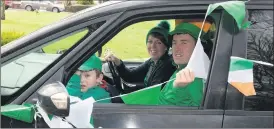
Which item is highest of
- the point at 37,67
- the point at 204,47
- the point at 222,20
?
the point at 222,20

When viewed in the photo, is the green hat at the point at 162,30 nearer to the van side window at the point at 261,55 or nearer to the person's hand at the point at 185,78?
the person's hand at the point at 185,78

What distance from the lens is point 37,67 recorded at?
2773 mm

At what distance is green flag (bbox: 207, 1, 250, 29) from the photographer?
229 cm

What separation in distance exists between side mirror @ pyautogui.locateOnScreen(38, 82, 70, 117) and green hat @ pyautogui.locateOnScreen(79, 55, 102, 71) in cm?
46

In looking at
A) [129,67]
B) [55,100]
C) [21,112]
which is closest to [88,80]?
[21,112]

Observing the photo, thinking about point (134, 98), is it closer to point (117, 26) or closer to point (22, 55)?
point (117, 26)

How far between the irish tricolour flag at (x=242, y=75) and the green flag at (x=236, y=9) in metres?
0.19

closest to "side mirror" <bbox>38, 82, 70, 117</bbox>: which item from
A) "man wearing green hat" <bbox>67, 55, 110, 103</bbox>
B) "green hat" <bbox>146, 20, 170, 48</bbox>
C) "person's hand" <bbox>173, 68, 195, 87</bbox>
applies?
"man wearing green hat" <bbox>67, 55, 110, 103</bbox>

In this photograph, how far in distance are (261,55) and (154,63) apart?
4.27 feet

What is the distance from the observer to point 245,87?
224 centimetres

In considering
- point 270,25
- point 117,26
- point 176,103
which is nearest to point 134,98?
point 176,103

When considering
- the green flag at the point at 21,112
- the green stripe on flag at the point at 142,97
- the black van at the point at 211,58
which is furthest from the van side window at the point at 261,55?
the green flag at the point at 21,112

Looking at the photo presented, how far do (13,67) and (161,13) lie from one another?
97 centimetres

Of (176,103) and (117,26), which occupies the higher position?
(117,26)
